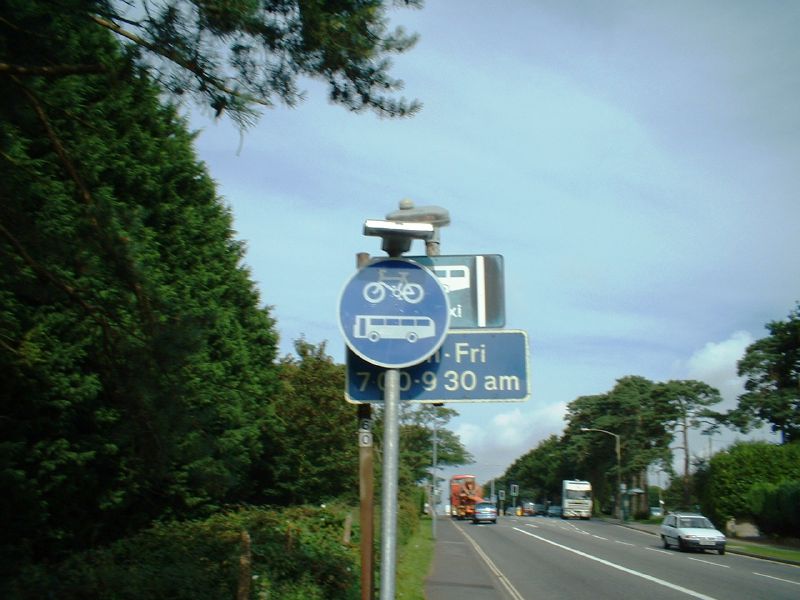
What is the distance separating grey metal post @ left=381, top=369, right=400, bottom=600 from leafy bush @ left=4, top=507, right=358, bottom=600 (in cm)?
531

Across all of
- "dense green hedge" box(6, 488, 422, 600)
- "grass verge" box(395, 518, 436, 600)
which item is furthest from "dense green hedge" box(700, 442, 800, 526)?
"dense green hedge" box(6, 488, 422, 600)

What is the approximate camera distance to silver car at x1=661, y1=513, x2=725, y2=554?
28.4m

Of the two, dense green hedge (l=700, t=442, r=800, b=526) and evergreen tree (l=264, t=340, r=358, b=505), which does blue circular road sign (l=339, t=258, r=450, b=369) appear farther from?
dense green hedge (l=700, t=442, r=800, b=526)

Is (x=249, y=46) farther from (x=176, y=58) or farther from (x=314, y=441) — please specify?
(x=314, y=441)

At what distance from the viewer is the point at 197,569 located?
920 cm

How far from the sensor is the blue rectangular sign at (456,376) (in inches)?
149

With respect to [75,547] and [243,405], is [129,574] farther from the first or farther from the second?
[243,405]

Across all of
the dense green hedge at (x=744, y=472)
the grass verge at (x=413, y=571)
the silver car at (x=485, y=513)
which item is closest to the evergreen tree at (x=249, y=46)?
the grass verge at (x=413, y=571)

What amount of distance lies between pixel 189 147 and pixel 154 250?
4045 mm

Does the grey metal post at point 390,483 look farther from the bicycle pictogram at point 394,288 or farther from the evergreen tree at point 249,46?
A: the evergreen tree at point 249,46

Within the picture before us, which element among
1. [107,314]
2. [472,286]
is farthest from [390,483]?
[107,314]

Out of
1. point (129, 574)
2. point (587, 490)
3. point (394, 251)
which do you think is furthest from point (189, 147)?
point (587, 490)

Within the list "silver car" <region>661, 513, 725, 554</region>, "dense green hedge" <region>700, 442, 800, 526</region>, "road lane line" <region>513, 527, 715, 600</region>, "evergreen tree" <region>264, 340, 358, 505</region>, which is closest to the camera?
"road lane line" <region>513, 527, 715, 600</region>

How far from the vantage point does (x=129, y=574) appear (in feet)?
28.3
